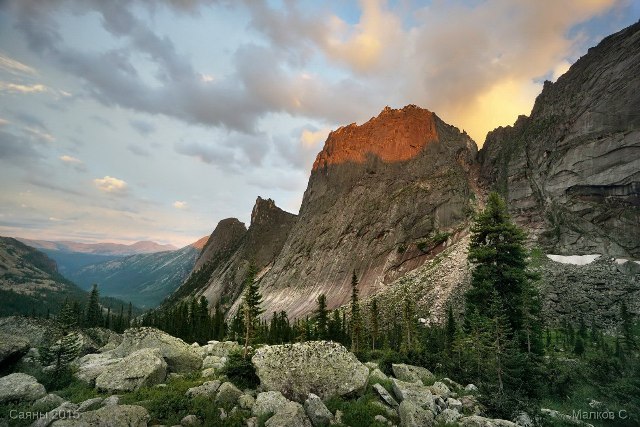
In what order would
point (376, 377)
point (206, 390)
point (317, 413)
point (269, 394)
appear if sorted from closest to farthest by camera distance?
1. point (317, 413)
2. point (269, 394)
3. point (206, 390)
4. point (376, 377)

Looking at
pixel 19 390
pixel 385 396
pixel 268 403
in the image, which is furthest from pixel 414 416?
pixel 19 390

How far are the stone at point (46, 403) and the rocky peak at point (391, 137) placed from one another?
175 metres

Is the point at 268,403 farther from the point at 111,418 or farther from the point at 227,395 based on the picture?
the point at 111,418

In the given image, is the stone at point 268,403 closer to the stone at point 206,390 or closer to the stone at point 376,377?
the stone at point 206,390

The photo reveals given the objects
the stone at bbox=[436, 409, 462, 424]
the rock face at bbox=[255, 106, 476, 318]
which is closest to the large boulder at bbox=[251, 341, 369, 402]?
the stone at bbox=[436, 409, 462, 424]

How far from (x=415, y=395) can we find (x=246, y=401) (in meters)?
9.42

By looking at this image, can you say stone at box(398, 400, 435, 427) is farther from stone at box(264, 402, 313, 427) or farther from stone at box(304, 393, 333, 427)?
stone at box(264, 402, 313, 427)

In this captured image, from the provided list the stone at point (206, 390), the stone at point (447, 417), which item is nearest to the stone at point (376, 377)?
the stone at point (447, 417)

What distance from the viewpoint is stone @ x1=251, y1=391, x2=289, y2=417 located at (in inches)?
656

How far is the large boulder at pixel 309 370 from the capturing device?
1925 cm

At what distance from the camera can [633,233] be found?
10069cm

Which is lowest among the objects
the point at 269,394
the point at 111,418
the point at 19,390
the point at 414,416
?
the point at 19,390

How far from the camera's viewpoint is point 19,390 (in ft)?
62.6

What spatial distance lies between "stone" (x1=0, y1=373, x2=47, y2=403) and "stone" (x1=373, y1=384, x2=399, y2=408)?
752 inches
